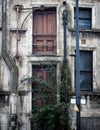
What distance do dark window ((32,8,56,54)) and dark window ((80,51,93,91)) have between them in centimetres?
173

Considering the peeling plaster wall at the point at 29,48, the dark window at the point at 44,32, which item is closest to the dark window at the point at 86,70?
the peeling plaster wall at the point at 29,48

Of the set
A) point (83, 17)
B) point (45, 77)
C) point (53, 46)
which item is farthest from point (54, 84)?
point (83, 17)

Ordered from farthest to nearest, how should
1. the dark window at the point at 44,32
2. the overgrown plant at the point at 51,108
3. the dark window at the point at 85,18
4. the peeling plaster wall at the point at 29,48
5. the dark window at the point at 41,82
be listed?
the dark window at the point at 85,18 < the dark window at the point at 44,32 < the peeling plaster wall at the point at 29,48 < the dark window at the point at 41,82 < the overgrown plant at the point at 51,108

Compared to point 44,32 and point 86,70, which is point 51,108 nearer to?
point 86,70

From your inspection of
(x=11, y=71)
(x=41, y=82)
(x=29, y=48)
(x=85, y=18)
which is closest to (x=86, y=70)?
(x=41, y=82)

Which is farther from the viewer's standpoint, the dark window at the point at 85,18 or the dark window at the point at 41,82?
the dark window at the point at 85,18

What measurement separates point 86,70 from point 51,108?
3.86 meters

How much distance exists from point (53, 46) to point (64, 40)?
744 mm

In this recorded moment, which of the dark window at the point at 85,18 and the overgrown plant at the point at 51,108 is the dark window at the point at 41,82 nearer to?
the overgrown plant at the point at 51,108

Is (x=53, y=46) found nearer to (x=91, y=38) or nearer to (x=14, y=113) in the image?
(x=91, y=38)

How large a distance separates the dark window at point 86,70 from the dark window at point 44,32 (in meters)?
1.73

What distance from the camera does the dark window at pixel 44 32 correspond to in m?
20.7

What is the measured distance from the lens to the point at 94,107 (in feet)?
66.7

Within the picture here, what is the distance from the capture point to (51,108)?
59.2ft
